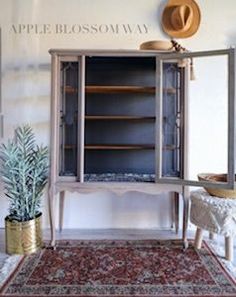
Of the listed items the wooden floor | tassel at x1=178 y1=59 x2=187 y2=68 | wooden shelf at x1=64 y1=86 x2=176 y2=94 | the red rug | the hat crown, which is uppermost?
the hat crown

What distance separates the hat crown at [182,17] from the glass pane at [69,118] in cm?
119

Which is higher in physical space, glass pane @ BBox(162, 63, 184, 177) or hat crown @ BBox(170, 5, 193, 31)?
hat crown @ BBox(170, 5, 193, 31)

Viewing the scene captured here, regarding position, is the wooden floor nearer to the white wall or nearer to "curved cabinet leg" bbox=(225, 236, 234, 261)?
"curved cabinet leg" bbox=(225, 236, 234, 261)

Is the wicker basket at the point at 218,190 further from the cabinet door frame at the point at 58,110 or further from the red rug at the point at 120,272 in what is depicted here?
the cabinet door frame at the point at 58,110

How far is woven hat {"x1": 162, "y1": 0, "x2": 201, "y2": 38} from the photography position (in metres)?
3.19

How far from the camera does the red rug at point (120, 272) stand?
2.12 m

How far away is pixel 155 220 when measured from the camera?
3408 millimetres

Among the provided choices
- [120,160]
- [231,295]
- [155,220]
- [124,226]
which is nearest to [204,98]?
[120,160]

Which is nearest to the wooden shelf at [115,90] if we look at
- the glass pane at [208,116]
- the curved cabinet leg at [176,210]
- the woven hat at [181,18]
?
the glass pane at [208,116]

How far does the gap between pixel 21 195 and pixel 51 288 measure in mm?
901

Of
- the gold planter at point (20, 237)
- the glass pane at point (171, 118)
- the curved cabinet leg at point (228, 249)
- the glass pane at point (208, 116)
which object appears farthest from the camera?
the glass pane at point (208, 116)

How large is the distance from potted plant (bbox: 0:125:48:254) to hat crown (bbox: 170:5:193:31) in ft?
6.12

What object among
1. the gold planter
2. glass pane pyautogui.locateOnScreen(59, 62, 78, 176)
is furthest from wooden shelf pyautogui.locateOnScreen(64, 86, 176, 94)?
the gold planter

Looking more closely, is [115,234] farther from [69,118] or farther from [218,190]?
[69,118]
